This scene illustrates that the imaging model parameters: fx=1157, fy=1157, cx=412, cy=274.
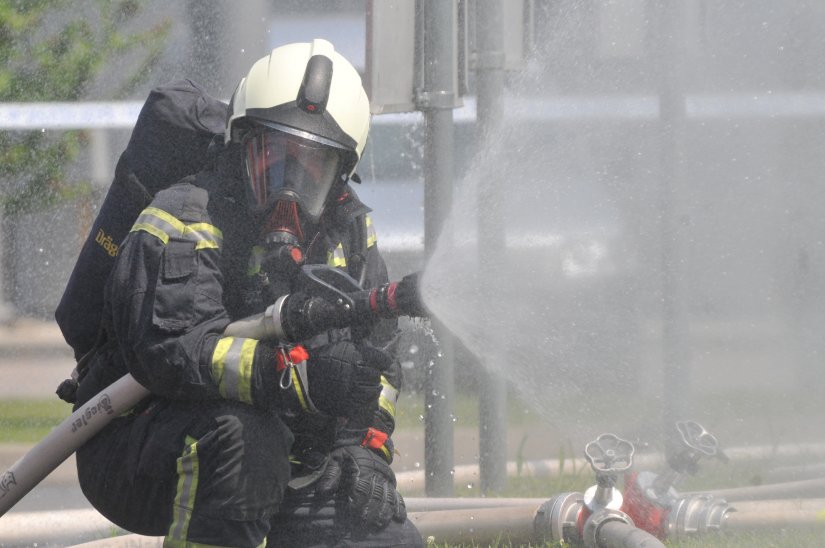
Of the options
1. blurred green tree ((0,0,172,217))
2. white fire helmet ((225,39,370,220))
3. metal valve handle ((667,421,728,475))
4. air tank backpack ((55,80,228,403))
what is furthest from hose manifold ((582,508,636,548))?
blurred green tree ((0,0,172,217))

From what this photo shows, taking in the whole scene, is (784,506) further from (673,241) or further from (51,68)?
(51,68)

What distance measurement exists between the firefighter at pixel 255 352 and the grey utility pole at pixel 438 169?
4.34ft

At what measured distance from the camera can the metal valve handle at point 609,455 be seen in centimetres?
371

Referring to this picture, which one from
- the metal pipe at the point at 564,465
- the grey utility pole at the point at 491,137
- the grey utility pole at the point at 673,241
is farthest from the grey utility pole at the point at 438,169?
the grey utility pole at the point at 673,241

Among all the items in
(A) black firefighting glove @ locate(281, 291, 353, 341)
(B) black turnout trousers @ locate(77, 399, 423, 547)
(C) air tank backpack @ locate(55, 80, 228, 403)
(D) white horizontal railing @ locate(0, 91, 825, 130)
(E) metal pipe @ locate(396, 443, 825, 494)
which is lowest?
(E) metal pipe @ locate(396, 443, 825, 494)

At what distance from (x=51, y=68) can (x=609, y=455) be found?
15.0ft

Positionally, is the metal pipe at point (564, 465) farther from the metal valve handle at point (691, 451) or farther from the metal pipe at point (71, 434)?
the metal pipe at point (71, 434)

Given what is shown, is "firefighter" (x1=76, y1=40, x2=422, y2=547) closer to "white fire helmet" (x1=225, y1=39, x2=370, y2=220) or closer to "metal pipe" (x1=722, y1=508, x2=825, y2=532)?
"white fire helmet" (x1=225, y1=39, x2=370, y2=220)

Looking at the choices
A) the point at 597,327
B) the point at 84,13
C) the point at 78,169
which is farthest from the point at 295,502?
the point at 84,13

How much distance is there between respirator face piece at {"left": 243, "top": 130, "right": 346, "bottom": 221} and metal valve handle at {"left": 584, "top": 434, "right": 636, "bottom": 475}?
1346 mm

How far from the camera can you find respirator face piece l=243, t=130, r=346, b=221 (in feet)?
9.59

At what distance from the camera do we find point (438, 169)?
4.70 metres

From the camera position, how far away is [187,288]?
281 centimetres

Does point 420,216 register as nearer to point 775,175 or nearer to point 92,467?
point 775,175
